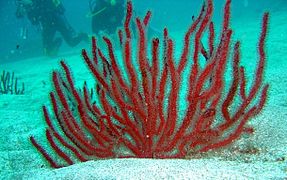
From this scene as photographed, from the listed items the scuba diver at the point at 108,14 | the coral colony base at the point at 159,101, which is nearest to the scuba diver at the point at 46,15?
the scuba diver at the point at 108,14

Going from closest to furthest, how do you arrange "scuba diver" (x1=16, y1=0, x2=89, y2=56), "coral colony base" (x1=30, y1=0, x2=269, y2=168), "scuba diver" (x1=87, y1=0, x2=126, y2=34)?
"coral colony base" (x1=30, y1=0, x2=269, y2=168) < "scuba diver" (x1=87, y1=0, x2=126, y2=34) < "scuba diver" (x1=16, y1=0, x2=89, y2=56)

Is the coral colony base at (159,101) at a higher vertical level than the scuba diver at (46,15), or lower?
lower

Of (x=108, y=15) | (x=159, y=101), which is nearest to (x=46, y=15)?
(x=108, y=15)

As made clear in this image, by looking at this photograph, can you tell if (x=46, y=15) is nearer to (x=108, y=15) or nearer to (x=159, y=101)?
(x=108, y=15)

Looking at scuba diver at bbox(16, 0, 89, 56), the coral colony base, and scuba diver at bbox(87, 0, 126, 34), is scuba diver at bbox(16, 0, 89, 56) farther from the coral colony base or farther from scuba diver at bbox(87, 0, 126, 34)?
the coral colony base

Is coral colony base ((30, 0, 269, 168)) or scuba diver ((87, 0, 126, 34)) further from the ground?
scuba diver ((87, 0, 126, 34))

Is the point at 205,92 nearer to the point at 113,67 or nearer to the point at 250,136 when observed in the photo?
the point at 250,136

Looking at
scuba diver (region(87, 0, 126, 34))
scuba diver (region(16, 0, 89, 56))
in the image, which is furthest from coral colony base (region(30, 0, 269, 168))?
scuba diver (region(16, 0, 89, 56))

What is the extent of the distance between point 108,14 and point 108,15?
45mm

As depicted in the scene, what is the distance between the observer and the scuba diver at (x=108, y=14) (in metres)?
14.1

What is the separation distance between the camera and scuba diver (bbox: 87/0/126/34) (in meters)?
14.1

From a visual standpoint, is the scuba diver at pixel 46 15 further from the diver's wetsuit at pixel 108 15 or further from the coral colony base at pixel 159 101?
the coral colony base at pixel 159 101

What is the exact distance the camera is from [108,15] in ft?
46.8

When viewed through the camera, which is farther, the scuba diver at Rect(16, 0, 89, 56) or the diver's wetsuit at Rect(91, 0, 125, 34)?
the scuba diver at Rect(16, 0, 89, 56)
